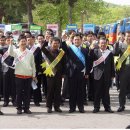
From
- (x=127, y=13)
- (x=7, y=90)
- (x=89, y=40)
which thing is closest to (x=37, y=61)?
(x=7, y=90)

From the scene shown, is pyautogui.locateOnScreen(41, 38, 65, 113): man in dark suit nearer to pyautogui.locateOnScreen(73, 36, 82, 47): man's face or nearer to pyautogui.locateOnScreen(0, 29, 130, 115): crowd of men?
pyautogui.locateOnScreen(0, 29, 130, 115): crowd of men

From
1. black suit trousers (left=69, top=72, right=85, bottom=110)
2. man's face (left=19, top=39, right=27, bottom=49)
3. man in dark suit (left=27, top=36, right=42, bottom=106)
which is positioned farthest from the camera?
man in dark suit (left=27, top=36, right=42, bottom=106)

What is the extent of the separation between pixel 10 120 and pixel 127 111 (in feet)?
9.70

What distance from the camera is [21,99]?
982cm

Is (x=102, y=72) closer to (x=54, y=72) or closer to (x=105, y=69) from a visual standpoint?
(x=105, y=69)

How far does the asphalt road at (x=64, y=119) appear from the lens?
8.31 meters

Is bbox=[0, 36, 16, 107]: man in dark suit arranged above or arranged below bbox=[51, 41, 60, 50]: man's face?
below

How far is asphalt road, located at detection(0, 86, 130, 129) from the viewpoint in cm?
831

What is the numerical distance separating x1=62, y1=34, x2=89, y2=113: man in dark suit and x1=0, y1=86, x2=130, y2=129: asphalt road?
0.29m

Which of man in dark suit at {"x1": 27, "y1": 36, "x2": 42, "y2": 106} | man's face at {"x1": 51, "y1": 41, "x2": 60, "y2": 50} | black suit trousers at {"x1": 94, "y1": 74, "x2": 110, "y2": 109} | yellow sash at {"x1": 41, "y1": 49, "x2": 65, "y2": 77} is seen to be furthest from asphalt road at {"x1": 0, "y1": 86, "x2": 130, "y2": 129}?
man's face at {"x1": 51, "y1": 41, "x2": 60, "y2": 50}

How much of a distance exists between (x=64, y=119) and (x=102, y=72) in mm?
1618

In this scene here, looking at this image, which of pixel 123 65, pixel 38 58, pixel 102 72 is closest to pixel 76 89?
pixel 102 72

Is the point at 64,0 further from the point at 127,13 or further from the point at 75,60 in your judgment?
the point at 127,13

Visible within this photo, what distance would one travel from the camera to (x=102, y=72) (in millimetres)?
9914
